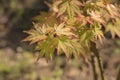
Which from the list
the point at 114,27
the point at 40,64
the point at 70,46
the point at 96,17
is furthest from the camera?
the point at 40,64

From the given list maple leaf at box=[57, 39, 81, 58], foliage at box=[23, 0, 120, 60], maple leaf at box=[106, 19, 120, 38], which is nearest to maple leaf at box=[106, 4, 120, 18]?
foliage at box=[23, 0, 120, 60]

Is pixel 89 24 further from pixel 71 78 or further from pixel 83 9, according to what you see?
pixel 71 78

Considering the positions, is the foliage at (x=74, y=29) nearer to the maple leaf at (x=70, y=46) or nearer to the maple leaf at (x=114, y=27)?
the maple leaf at (x=70, y=46)

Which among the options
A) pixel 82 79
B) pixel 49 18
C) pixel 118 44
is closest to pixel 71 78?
pixel 82 79

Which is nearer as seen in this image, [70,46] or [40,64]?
[70,46]

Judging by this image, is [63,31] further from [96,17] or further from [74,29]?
[96,17]

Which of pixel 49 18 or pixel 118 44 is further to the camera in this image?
pixel 118 44

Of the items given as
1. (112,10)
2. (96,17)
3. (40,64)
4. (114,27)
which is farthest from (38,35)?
(40,64)

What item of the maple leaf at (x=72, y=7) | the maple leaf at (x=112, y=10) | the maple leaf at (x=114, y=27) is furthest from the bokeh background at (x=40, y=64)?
the maple leaf at (x=72, y=7)
